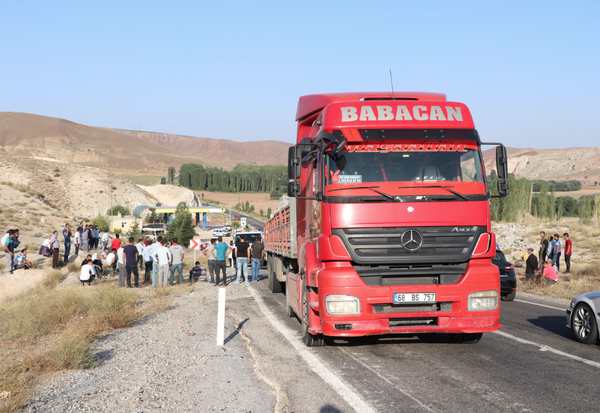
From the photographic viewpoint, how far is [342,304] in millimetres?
6793

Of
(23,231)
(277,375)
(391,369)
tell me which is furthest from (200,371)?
(23,231)

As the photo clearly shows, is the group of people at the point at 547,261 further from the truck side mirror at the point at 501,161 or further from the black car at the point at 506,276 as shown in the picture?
the truck side mirror at the point at 501,161

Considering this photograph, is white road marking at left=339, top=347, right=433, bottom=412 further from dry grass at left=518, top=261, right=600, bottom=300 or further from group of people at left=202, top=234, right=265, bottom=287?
group of people at left=202, top=234, right=265, bottom=287

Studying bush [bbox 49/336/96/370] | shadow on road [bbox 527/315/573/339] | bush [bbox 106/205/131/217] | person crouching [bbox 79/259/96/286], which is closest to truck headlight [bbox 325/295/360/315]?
bush [bbox 49/336/96/370]

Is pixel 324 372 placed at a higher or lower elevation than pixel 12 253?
lower

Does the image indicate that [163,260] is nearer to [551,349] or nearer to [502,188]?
[502,188]

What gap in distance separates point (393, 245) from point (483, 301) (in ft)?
4.75

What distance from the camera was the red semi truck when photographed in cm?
685

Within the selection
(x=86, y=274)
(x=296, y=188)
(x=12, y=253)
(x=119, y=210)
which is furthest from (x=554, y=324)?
(x=119, y=210)

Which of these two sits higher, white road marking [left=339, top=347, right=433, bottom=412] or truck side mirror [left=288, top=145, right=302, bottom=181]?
truck side mirror [left=288, top=145, right=302, bottom=181]

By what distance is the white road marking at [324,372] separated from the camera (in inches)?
199

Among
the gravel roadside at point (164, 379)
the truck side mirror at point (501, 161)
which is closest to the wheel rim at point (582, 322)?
the truck side mirror at point (501, 161)

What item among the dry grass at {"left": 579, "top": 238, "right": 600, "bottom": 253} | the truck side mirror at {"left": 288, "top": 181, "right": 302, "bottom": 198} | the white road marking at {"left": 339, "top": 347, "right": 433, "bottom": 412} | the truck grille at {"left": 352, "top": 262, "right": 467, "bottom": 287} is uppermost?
the truck side mirror at {"left": 288, "top": 181, "right": 302, "bottom": 198}

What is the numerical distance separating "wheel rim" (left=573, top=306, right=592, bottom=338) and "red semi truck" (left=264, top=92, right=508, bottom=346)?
6.63 feet
